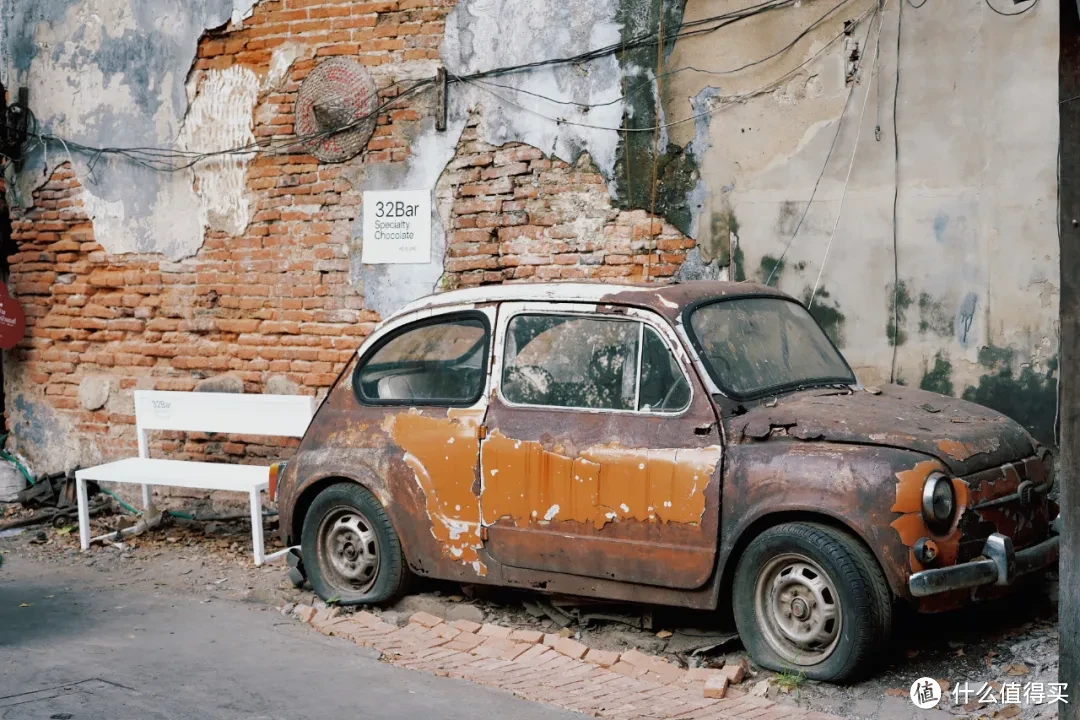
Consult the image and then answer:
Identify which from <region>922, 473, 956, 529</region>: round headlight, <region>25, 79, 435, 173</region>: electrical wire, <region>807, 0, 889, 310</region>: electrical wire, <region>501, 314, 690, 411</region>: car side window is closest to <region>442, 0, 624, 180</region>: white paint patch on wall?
<region>25, 79, 435, 173</region>: electrical wire

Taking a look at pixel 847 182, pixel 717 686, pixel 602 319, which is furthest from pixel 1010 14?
pixel 717 686

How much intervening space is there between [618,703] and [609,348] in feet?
5.68

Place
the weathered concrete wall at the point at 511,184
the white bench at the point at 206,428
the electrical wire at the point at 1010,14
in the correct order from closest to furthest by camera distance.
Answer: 1. the electrical wire at the point at 1010,14
2. the weathered concrete wall at the point at 511,184
3. the white bench at the point at 206,428

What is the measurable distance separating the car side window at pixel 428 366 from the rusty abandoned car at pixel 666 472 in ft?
0.04

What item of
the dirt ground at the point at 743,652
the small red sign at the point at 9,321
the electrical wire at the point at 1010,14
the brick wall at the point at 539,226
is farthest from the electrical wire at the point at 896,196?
the small red sign at the point at 9,321

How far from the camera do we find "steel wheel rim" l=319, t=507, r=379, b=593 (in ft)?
21.7

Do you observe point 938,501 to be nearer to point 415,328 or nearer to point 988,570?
point 988,570

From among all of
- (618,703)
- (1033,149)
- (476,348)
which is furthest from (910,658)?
(1033,149)

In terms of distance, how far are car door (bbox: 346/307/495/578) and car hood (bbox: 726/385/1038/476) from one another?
1469 millimetres

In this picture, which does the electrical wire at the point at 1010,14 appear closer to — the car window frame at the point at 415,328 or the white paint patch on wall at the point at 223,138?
the car window frame at the point at 415,328

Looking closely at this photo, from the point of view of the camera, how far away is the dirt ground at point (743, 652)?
16.5ft

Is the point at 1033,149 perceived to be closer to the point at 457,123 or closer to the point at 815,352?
the point at 815,352

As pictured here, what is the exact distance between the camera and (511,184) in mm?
8680

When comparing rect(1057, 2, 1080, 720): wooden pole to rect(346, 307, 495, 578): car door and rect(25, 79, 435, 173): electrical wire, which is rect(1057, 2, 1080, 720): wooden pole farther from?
rect(25, 79, 435, 173): electrical wire
